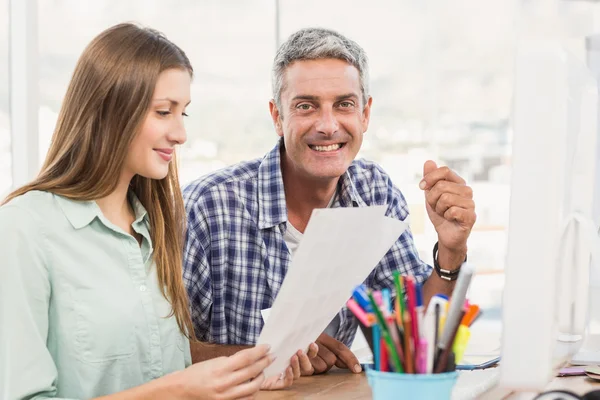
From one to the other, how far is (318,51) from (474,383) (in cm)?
83

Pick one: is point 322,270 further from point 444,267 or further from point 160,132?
point 444,267

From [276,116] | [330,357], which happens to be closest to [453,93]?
[276,116]

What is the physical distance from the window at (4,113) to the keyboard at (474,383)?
199cm

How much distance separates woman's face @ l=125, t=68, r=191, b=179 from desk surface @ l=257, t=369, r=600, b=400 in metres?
0.40

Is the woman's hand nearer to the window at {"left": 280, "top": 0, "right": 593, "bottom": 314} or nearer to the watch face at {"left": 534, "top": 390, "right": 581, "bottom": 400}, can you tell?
the watch face at {"left": 534, "top": 390, "right": 581, "bottom": 400}

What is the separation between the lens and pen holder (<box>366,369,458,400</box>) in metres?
0.83

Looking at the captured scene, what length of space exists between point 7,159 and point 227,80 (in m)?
1.55

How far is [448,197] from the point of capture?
146 centimetres

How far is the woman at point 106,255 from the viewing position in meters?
1.07

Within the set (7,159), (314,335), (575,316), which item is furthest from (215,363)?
(7,159)

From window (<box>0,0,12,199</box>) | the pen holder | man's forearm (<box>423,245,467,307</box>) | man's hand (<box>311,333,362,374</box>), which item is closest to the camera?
the pen holder

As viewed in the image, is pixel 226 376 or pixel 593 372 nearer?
pixel 226 376

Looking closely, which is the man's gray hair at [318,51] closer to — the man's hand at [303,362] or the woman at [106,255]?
the woman at [106,255]

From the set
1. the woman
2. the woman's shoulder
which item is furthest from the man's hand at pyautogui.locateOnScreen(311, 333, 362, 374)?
the woman's shoulder
